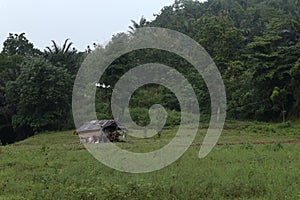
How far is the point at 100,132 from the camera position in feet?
76.9

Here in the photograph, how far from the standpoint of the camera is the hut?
2344cm

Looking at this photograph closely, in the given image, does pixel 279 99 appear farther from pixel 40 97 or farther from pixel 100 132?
pixel 40 97

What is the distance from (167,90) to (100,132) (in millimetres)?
15981

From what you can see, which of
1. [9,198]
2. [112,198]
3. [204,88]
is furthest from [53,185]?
[204,88]

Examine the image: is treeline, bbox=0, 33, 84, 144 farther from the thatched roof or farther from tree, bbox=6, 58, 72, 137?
the thatched roof

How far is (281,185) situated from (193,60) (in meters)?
29.9

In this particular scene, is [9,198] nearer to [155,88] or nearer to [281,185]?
[281,185]

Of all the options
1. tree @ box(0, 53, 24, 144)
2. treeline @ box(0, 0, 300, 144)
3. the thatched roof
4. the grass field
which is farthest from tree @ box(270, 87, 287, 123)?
tree @ box(0, 53, 24, 144)

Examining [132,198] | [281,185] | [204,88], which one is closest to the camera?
[132,198]

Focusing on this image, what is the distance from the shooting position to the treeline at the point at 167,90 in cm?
3070

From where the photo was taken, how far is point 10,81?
3469cm

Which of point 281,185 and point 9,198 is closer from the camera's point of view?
point 9,198

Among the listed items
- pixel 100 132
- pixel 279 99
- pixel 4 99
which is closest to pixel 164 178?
pixel 100 132

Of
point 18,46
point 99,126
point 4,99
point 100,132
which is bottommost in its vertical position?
point 100,132
